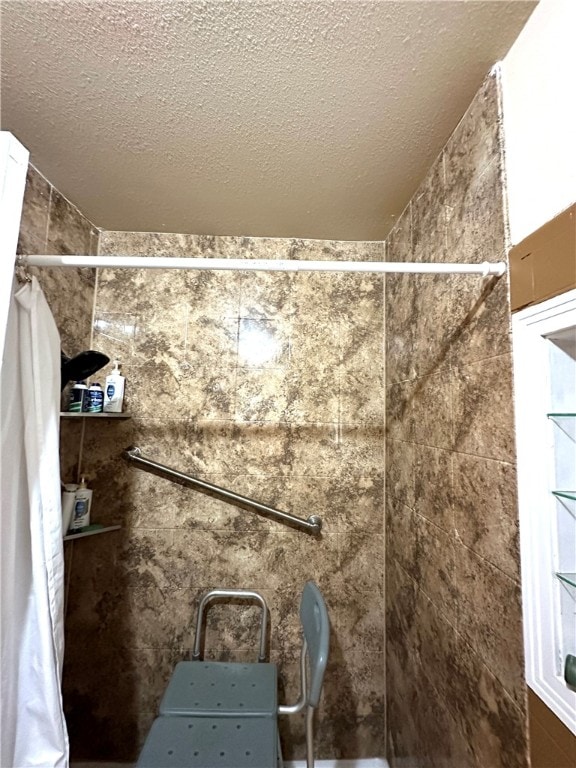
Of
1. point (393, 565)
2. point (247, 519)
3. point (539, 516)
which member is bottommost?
point (393, 565)

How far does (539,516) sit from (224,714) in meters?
1.10

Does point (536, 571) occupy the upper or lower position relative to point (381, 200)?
lower

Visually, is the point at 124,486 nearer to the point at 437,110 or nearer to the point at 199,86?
the point at 199,86

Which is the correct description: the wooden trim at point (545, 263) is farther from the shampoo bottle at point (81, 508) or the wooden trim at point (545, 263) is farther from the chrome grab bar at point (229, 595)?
the shampoo bottle at point (81, 508)

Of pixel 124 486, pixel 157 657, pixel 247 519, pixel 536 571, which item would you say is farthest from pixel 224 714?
pixel 536 571

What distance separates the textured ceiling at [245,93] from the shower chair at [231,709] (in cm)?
139

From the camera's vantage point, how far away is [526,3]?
0.62 meters

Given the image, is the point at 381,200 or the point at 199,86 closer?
the point at 199,86

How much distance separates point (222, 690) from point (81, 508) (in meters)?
0.80

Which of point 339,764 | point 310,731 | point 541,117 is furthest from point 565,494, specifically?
point 339,764

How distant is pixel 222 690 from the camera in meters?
1.09

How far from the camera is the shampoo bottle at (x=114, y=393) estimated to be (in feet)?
4.39

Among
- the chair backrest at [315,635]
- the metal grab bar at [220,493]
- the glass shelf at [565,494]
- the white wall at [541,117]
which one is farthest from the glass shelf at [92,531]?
the white wall at [541,117]

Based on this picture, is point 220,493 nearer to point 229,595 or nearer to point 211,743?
point 229,595
